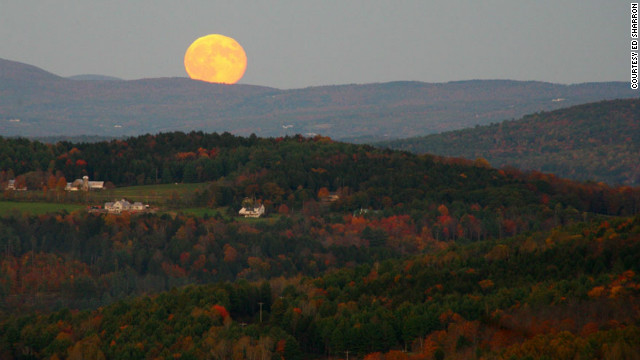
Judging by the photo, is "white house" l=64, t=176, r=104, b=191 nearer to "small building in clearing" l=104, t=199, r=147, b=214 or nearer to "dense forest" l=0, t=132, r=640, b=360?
"dense forest" l=0, t=132, r=640, b=360

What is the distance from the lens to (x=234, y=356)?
65.6 metres

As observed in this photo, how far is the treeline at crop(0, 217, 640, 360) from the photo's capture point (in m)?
62.7

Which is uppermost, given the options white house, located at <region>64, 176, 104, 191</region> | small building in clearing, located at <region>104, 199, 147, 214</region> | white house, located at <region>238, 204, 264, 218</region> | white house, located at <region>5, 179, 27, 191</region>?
white house, located at <region>5, 179, 27, 191</region>

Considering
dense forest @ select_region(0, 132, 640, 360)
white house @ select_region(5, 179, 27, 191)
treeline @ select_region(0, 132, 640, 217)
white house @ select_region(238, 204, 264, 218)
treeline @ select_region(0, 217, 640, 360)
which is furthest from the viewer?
treeline @ select_region(0, 132, 640, 217)

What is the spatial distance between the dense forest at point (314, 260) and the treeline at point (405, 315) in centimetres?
18

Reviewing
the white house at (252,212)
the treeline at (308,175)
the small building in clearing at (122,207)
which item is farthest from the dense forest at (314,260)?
the small building in clearing at (122,207)

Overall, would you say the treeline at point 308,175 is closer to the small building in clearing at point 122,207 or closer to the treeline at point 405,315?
the small building in clearing at point 122,207

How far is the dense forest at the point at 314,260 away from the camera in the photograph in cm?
6781

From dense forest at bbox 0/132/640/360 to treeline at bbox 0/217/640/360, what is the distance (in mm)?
175

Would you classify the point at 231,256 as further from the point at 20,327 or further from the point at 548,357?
the point at 548,357

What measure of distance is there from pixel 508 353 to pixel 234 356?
1818 centimetres

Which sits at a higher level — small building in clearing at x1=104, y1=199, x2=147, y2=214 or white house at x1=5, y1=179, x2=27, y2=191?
white house at x1=5, y1=179, x2=27, y2=191

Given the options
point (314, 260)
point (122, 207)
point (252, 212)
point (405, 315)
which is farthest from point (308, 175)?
point (405, 315)

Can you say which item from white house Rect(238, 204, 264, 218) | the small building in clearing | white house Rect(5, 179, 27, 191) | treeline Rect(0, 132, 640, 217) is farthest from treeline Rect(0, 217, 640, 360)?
white house Rect(5, 179, 27, 191)
